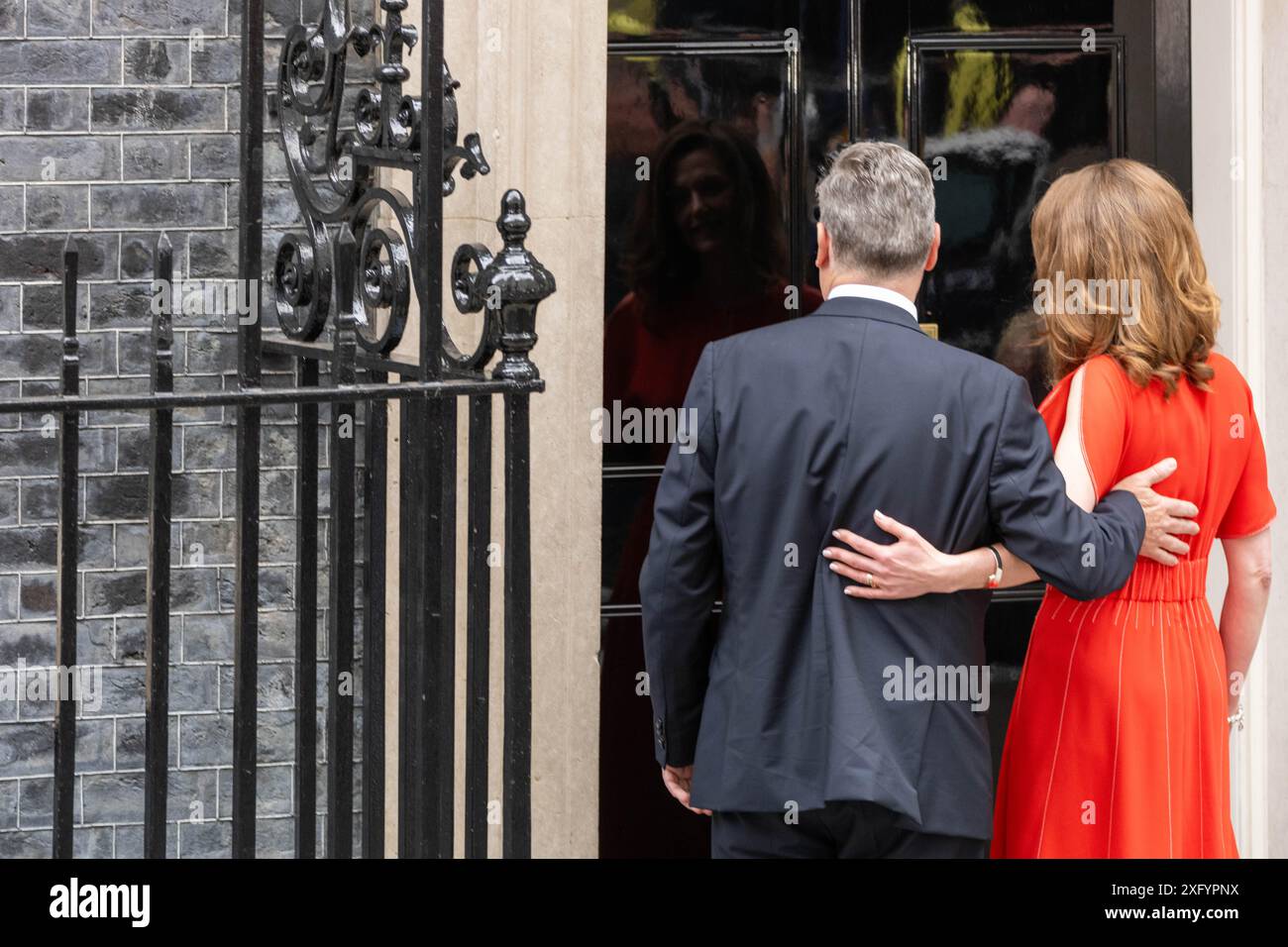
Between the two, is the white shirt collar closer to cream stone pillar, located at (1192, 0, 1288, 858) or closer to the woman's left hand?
the woman's left hand

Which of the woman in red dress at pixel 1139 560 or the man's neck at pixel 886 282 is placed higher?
the man's neck at pixel 886 282

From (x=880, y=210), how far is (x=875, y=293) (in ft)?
0.48

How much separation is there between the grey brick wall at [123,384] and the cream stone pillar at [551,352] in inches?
16.5

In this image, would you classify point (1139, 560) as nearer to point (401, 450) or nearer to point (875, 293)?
point (875, 293)

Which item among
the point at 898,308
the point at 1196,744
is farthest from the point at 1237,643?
the point at 898,308

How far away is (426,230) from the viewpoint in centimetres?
263

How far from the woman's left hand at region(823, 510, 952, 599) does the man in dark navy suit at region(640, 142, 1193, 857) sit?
0.04m

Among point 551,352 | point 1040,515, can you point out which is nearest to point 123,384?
point 551,352

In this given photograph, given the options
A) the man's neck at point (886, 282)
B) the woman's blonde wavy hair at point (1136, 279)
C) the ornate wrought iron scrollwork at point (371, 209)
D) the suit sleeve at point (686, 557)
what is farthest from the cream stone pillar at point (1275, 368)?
the ornate wrought iron scrollwork at point (371, 209)

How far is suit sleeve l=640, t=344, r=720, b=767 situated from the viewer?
271 cm

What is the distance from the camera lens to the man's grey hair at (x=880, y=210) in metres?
2.72

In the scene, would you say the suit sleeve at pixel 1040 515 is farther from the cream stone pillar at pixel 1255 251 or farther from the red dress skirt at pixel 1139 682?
the cream stone pillar at pixel 1255 251

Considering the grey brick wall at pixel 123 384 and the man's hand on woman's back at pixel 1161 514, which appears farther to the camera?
the grey brick wall at pixel 123 384

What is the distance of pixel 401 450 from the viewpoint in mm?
2658
